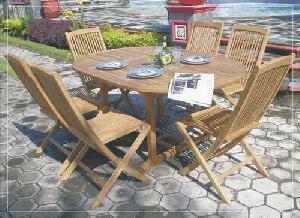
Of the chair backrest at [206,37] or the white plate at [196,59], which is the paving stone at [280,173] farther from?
the chair backrest at [206,37]

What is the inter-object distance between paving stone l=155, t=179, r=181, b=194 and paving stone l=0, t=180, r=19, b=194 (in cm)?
163

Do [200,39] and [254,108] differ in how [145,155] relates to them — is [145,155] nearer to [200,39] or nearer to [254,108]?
[254,108]

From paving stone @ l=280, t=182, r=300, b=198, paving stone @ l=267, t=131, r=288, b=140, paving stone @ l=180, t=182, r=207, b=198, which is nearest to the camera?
paving stone @ l=280, t=182, r=300, b=198

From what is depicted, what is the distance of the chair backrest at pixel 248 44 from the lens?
5.56m

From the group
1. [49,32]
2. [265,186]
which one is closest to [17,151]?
[265,186]

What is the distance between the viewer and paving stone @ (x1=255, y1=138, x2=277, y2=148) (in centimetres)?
505

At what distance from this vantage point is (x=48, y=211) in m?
4.02

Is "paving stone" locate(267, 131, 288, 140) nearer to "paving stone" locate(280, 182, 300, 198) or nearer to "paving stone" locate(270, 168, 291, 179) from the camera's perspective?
"paving stone" locate(270, 168, 291, 179)

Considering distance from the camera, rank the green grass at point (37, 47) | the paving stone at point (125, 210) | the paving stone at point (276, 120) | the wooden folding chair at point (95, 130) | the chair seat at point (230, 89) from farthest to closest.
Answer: the green grass at point (37, 47) → the paving stone at point (276, 120) → the chair seat at point (230, 89) → the paving stone at point (125, 210) → the wooden folding chair at point (95, 130)

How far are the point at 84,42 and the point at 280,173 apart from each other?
12.2ft

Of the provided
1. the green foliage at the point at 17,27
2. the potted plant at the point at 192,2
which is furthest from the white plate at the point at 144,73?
the green foliage at the point at 17,27

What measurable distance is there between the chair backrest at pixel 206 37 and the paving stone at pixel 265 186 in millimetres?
2487

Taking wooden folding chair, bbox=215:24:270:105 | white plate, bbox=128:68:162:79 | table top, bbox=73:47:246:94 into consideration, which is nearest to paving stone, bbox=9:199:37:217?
table top, bbox=73:47:246:94

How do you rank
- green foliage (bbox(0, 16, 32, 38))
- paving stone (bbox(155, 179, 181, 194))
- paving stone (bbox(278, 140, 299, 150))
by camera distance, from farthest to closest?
green foliage (bbox(0, 16, 32, 38)), paving stone (bbox(278, 140, 299, 150)), paving stone (bbox(155, 179, 181, 194))
